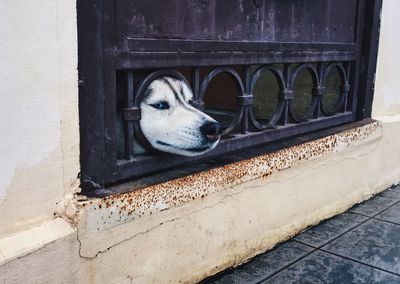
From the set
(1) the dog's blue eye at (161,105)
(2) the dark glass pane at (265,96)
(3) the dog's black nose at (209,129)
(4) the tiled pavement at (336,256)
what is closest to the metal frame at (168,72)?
(1) the dog's blue eye at (161,105)

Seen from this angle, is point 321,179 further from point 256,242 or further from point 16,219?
point 16,219

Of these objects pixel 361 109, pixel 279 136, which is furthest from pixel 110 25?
pixel 361 109

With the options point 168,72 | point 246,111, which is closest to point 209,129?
point 168,72

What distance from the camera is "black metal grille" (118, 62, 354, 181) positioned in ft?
7.92

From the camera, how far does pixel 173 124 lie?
2.41 m

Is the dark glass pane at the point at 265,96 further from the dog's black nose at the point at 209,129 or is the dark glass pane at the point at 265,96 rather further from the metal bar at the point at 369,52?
the dog's black nose at the point at 209,129

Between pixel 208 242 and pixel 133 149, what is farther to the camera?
pixel 208 242

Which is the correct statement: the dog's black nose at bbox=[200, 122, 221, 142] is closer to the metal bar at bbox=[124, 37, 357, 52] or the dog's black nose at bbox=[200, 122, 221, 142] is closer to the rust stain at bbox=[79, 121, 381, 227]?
the rust stain at bbox=[79, 121, 381, 227]

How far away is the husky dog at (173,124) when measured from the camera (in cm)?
241

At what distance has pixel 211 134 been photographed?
242cm

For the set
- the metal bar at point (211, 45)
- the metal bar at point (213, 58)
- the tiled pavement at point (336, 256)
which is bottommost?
the tiled pavement at point (336, 256)

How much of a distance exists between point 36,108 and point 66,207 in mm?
451

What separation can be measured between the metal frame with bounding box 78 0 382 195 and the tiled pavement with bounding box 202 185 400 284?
74 cm

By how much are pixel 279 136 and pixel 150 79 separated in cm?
125
